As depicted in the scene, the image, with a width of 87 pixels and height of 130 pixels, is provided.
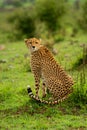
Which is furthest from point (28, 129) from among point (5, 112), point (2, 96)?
point (2, 96)

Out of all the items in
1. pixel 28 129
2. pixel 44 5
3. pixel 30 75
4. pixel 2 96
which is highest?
pixel 44 5

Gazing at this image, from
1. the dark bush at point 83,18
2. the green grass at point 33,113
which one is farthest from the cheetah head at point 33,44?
the dark bush at point 83,18

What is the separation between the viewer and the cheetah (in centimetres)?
756

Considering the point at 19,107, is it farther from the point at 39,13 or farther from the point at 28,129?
the point at 39,13

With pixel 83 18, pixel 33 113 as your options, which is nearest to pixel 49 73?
pixel 33 113

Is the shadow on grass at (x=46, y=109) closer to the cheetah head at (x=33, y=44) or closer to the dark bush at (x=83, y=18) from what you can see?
the cheetah head at (x=33, y=44)

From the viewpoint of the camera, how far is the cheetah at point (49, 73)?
7559 mm

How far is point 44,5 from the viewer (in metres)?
24.4

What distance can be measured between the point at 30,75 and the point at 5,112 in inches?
138

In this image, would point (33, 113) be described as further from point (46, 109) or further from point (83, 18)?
point (83, 18)

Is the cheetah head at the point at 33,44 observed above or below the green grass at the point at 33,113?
above

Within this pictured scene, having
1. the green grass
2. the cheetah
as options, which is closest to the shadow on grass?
the green grass

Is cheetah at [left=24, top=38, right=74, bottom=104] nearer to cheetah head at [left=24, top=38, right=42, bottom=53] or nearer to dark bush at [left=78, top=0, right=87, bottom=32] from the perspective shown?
cheetah head at [left=24, top=38, right=42, bottom=53]

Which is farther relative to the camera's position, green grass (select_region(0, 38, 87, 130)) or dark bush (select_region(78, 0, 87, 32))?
dark bush (select_region(78, 0, 87, 32))
